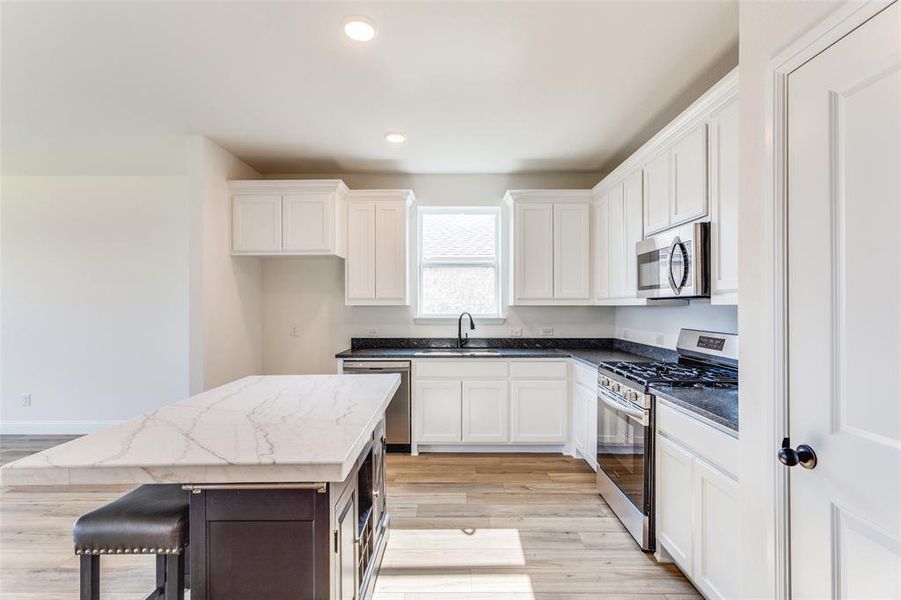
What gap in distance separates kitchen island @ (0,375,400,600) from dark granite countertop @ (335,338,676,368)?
2.19 metres

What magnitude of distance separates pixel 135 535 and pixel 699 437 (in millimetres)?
2133

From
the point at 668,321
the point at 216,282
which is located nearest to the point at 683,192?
the point at 668,321

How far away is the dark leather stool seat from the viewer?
1.28 metres

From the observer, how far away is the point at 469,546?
7.45 ft

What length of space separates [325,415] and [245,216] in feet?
9.20

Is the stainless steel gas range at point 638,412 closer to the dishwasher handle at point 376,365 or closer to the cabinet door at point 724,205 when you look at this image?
the cabinet door at point 724,205

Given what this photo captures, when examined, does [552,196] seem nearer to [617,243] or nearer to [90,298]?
[617,243]

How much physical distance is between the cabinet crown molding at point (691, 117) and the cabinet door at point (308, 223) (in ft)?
8.36

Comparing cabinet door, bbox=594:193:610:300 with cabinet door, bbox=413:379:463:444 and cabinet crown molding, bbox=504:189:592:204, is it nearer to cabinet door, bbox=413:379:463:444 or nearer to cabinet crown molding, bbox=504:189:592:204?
cabinet crown molding, bbox=504:189:592:204

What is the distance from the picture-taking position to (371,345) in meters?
4.23

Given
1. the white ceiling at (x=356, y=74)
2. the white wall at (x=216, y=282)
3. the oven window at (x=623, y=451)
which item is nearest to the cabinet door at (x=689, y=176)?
the white ceiling at (x=356, y=74)

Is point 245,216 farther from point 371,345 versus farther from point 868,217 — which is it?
point 868,217

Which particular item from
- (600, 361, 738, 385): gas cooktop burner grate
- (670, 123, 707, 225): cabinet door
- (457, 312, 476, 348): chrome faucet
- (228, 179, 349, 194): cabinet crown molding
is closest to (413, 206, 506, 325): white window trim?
(457, 312, 476, 348): chrome faucet

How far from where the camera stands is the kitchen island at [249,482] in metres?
1.11
